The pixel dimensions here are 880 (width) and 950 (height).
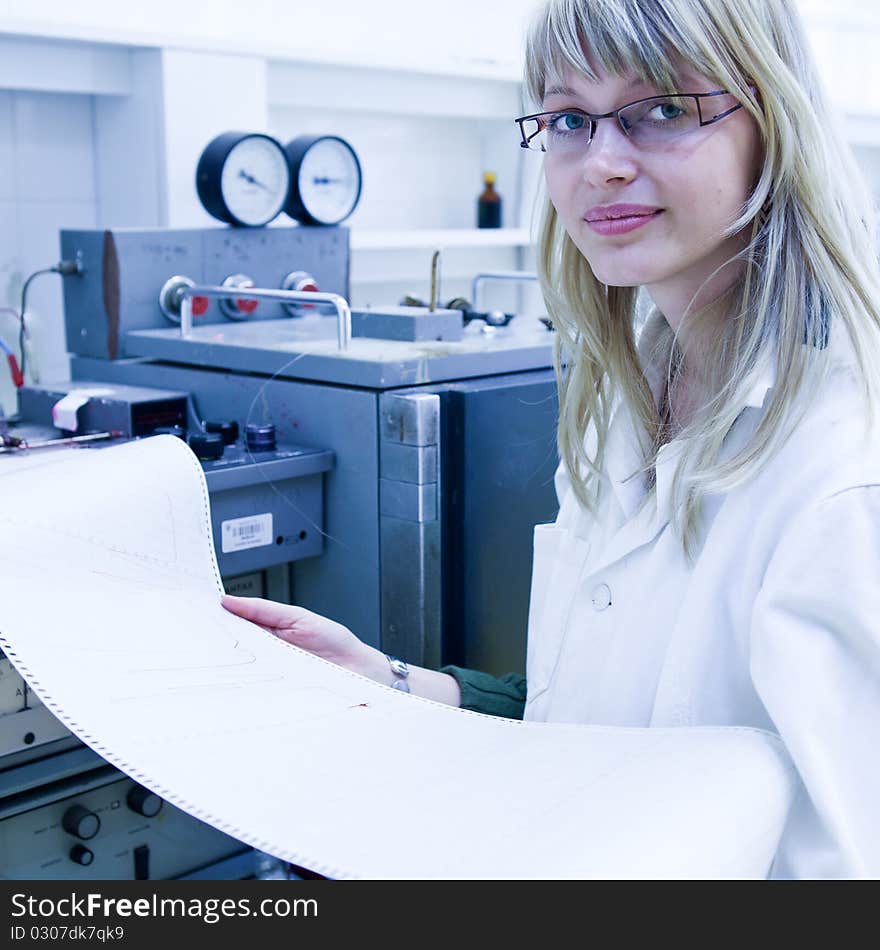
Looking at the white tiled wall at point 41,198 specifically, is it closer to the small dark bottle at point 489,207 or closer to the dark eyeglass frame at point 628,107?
the small dark bottle at point 489,207

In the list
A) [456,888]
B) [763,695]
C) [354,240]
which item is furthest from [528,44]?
[354,240]

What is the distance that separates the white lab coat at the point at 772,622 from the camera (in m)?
0.79

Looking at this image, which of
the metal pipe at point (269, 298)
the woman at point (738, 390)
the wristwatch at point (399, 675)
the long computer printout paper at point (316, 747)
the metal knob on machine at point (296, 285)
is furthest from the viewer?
the metal knob on machine at point (296, 285)

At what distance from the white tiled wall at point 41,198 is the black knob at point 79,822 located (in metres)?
1.25

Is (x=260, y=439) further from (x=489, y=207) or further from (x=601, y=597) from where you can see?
(x=489, y=207)

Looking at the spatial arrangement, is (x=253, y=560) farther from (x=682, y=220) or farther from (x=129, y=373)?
(x=682, y=220)

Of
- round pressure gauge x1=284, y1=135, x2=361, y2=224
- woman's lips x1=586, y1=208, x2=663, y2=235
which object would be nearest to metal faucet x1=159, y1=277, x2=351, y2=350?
round pressure gauge x1=284, y1=135, x2=361, y2=224

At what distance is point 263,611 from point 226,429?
46cm

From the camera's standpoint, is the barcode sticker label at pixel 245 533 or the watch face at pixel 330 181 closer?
the barcode sticker label at pixel 245 533

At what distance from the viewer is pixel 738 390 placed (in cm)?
91

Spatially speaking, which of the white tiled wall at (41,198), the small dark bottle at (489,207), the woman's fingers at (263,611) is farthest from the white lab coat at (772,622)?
the small dark bottle at (489,207)

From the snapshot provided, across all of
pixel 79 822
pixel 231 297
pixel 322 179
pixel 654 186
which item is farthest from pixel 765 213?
pixel 322 179

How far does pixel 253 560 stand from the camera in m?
1.42

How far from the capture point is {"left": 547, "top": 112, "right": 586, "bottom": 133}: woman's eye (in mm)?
962
